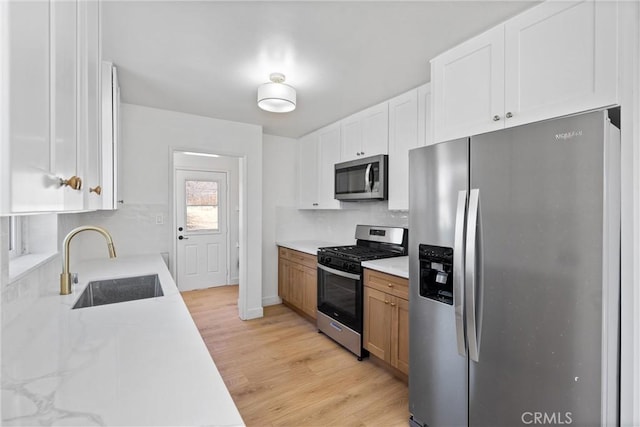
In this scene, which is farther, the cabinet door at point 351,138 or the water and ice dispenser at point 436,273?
the cabinet door at point 351,138

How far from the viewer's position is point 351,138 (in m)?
3.21

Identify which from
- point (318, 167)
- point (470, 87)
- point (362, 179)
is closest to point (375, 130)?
point (362, 179)

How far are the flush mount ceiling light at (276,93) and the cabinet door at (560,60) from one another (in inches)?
56.2

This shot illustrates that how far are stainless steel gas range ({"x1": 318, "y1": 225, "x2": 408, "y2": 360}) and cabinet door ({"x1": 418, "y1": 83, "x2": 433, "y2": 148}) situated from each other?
921mm

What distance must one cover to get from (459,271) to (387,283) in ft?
2.99

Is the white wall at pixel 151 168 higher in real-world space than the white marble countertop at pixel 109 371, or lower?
higher

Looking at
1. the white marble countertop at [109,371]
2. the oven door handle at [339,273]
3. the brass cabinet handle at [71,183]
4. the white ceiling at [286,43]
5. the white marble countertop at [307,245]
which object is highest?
the white ceiling at [286,43]

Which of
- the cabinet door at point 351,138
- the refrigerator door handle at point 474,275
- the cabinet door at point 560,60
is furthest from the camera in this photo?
the cabinet door at point 351,138

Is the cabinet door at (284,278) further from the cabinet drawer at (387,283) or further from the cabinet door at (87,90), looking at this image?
the cabinet door at (87,90)

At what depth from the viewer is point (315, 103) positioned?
112 inches

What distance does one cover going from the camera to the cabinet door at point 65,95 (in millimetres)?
548

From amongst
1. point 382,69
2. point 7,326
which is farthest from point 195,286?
point 382,69

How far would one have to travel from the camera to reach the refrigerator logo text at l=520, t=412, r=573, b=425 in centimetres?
117

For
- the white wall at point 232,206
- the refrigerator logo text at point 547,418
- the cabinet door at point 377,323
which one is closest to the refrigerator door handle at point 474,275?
the refrigerator logo text at point 547,418
